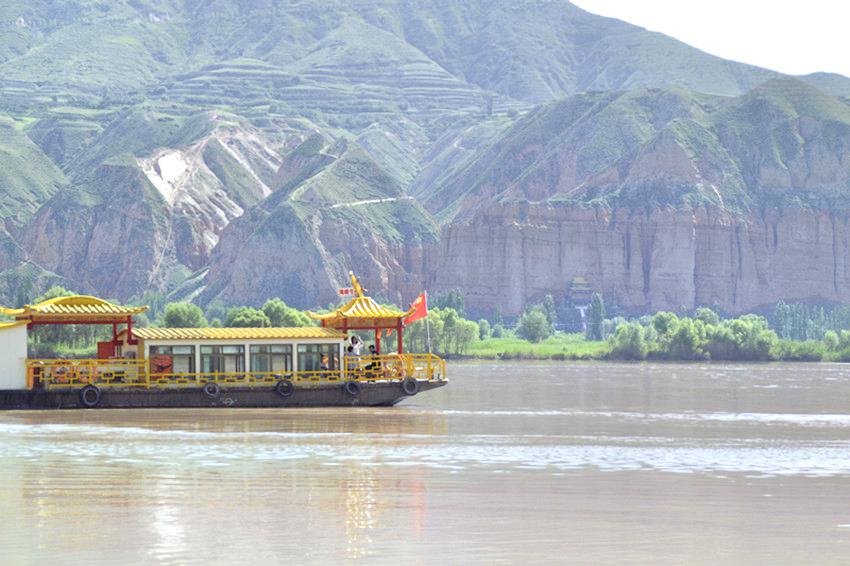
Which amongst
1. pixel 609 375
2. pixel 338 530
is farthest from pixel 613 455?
pixel 609 375

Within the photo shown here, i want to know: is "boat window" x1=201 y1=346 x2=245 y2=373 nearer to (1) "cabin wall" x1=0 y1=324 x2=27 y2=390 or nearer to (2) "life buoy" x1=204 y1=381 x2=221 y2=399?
(2) "life buoy" x1=204 y1=381 x2=221 y2=399

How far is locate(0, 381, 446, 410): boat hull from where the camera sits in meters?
77.2

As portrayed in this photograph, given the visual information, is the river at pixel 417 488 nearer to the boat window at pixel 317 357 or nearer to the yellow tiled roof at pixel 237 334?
the boat window at pixel 317 357

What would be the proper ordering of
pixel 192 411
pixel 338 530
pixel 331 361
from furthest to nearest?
pixel 331 361
pixel 192 411
pixel 338 530

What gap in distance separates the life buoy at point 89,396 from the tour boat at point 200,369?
0.15ft

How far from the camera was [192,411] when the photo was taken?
3009 inches

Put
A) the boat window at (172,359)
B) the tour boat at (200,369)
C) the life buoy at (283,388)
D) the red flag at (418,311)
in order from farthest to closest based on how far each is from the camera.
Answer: the red flag at (418,311) < the boat window at (172,359) < the life buoy at (283,388) < the tour boat at (200,369)

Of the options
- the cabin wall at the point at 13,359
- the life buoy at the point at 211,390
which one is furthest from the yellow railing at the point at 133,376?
the life buoy at the point at 211,390

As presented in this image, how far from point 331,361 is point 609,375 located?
73448mm

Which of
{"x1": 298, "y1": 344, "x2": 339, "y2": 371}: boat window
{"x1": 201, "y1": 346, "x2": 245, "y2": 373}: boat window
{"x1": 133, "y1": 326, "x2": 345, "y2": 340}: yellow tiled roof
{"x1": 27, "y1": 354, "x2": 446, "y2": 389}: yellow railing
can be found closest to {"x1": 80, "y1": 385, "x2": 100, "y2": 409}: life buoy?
{"x1": 27, "y1": 354, "x2": 446, "y2": 389}: yellow railing

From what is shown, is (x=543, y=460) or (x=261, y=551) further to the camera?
(x=543, y=460)

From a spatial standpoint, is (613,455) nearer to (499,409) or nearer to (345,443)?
(345,443)

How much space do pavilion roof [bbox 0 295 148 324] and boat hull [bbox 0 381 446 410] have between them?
3722mm

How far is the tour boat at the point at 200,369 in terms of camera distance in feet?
257
